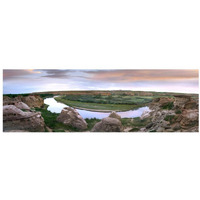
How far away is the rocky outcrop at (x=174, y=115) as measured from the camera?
15.9ft

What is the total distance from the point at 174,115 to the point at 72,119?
104 inches

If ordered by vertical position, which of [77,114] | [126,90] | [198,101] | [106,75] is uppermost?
[106,75]

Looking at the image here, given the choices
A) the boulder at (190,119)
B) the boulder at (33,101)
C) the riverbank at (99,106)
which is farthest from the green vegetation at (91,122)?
the boulder at (190,119)

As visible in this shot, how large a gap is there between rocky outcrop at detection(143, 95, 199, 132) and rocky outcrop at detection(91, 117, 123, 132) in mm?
726

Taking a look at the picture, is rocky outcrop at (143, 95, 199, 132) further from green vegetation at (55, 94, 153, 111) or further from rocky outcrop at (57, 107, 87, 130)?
rocky outcrop at (57, 107, 87, 130)

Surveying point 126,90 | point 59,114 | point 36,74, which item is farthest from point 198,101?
point 36,74

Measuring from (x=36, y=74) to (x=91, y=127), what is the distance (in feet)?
6.47

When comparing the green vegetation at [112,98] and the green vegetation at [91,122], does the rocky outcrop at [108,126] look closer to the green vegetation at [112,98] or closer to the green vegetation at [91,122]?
the green vegetation at [91,122]

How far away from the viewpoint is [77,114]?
494 cm

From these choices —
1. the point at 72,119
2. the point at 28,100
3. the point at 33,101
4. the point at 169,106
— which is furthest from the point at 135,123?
the point at 28,100

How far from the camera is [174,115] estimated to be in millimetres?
4918

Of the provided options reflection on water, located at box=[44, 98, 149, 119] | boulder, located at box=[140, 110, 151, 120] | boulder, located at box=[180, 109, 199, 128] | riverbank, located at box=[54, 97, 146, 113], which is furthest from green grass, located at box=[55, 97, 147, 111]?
boulder, located at box=[180, 109, 199, 128]

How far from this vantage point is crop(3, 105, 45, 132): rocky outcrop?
4723 mm

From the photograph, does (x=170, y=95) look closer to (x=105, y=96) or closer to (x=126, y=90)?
(x=126, y=90)
